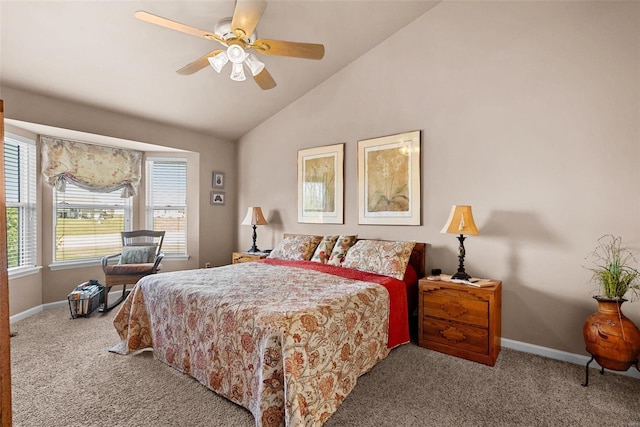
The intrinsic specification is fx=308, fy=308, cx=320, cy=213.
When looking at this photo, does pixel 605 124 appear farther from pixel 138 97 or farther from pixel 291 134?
pixel 138 97

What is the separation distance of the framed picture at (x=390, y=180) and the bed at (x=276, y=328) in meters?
0.53

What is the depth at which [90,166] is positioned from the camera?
4301 millimetres

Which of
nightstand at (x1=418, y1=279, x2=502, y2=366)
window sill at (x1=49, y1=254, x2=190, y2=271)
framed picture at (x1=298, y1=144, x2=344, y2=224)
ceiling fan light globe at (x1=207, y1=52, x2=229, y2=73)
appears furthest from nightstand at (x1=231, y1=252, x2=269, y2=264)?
ceiling fan light globe at (x1=207, y1=52, x2=229, y2=73)

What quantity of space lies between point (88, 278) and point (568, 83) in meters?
6.02

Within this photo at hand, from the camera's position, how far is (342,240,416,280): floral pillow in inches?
118

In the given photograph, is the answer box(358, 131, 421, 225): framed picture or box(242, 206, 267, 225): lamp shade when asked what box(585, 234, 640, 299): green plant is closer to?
box(358, 131, 421, 225): framed picture

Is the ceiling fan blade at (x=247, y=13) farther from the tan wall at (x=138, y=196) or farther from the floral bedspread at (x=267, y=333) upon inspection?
the tan wall at (x=138, y=196)

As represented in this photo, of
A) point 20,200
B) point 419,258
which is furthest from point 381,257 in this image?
point 20,200

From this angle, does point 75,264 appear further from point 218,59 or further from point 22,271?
point 218,59

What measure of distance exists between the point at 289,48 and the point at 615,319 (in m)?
3.06

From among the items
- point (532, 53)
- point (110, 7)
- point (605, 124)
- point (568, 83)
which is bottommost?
point (605, 124)

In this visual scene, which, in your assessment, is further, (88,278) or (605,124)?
(88,278)

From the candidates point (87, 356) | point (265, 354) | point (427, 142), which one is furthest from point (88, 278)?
point (427, 142)

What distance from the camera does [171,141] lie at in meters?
4.66
